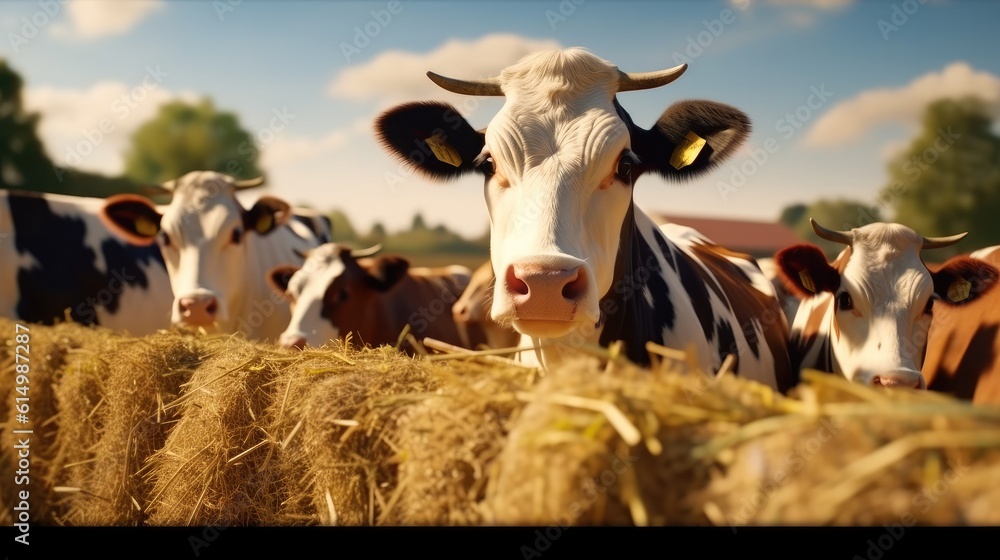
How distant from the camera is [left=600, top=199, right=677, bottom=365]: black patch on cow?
3.29 meters

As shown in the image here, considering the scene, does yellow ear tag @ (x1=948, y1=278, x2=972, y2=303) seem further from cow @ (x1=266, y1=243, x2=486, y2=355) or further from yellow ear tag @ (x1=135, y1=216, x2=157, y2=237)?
yellow ear tag @ (x1=135, y1=216, x2=157, y2=237)

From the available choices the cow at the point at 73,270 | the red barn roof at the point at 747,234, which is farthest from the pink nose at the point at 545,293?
the red barn roof at the point at 747,234

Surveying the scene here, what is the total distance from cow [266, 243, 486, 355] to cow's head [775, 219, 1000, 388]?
3240 mm

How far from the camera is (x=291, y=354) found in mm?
3553

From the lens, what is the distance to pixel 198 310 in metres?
6.23

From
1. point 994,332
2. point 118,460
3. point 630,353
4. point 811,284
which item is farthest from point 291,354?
point 994,332

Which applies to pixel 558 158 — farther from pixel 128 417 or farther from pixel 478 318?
pixel 478 318

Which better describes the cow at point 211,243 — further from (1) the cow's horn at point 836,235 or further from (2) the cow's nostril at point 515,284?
(1) the cow's horn at point 836,235

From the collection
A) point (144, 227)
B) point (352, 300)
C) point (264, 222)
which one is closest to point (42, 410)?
point (352, 300)

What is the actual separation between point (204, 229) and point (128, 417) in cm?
310

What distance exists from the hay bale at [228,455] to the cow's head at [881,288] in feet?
9.15

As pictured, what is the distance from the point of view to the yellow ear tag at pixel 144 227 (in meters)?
6.93

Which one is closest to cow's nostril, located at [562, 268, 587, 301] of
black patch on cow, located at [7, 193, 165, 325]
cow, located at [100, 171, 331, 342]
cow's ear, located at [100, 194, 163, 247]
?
cow, located at [100, 171, 331, 342]

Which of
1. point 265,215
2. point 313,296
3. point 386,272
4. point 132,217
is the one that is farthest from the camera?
point 265,215
